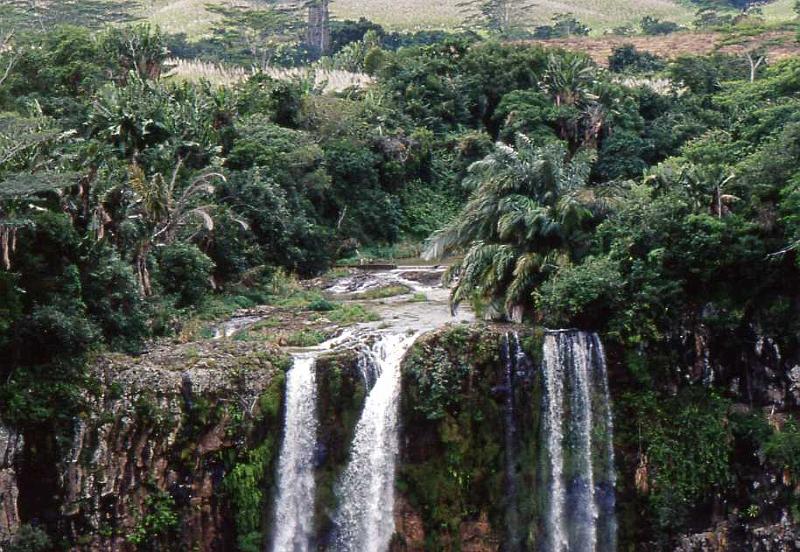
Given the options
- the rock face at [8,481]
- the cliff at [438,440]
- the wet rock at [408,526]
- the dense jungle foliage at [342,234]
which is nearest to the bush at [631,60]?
the dense jungle foliage at [342,234]

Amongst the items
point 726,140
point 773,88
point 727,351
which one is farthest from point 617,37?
point 727,351

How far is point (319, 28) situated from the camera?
7600 cm

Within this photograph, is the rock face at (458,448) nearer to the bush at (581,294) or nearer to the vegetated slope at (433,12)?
the bush at (581,294)

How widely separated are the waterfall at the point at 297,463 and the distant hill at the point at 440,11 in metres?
65.7

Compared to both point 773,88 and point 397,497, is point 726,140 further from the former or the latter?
point 397,497

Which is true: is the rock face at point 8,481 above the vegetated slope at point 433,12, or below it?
below

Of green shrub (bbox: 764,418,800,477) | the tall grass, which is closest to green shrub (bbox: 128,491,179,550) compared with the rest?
green shrub (bbox: 764,418,800,477)

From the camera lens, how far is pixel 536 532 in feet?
73.0

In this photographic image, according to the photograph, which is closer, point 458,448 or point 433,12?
point 458,448

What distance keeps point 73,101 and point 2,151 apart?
14700mm

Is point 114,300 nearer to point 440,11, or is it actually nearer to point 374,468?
point 374,468

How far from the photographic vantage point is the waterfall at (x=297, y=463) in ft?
70.8

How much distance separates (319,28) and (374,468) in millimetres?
59361

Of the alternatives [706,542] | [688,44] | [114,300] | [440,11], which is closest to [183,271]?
[114,300]
